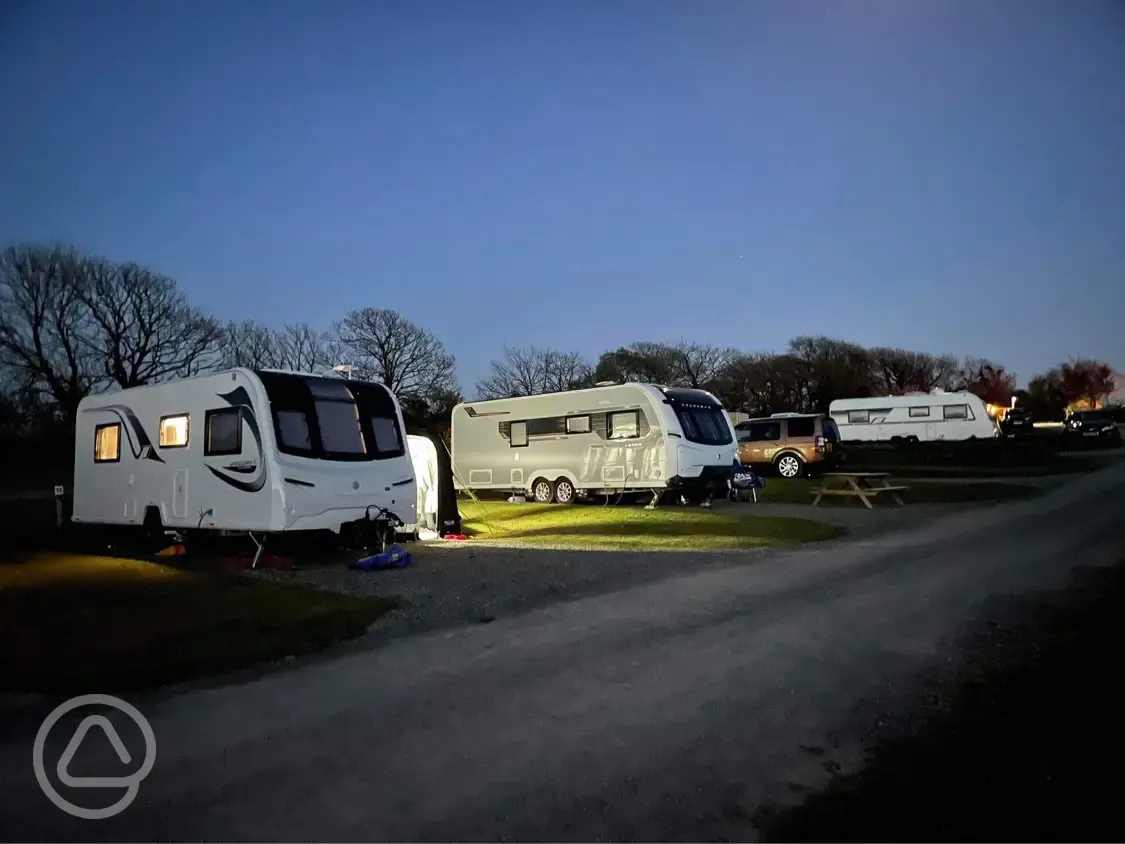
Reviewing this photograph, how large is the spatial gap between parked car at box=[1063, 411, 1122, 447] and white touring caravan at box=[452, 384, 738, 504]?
30.4m

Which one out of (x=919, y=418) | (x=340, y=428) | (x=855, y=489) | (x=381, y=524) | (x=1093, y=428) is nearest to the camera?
(x=340, y=428)

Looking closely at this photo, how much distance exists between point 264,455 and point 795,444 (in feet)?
60.3

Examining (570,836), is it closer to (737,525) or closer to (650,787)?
(650,787)

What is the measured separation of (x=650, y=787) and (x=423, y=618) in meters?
4.48

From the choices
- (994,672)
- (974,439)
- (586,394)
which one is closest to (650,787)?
(994,672)

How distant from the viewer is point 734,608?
817cm

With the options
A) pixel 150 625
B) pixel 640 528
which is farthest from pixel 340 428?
pixel 640 528

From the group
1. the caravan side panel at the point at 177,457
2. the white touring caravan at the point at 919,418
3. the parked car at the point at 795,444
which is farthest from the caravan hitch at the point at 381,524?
the white touring caravan at the point at 919,418

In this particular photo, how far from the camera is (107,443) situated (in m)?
15.2

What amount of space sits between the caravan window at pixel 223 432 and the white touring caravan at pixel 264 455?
0.01 m

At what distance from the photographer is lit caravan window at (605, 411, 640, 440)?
19281mm

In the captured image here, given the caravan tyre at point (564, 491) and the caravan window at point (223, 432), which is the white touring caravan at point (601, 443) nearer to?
the caravan tyre at point (564, 491)

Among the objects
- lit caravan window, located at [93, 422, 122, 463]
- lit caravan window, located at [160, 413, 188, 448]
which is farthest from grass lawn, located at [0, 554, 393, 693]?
lit caravan window, located at [93, 422, 122, 463]

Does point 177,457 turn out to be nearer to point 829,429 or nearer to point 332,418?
point 332,418
